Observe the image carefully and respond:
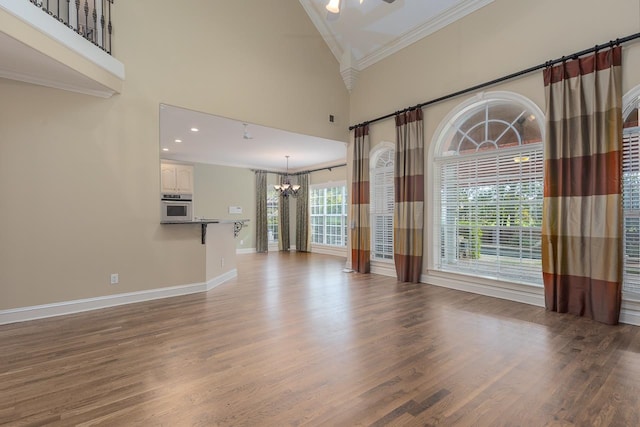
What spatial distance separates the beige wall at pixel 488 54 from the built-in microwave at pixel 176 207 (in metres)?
4.29

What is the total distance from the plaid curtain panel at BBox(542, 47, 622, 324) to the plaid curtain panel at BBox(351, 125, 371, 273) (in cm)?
296

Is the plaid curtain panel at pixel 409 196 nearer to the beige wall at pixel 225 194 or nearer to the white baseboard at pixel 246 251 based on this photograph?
the beige wall at pixel 225 194

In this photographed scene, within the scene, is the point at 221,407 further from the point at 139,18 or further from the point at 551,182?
the point at 139,18

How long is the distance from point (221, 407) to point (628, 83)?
15.8 ft

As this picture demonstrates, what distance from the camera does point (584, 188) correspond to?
3.44m

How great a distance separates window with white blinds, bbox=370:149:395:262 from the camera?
5898 mm

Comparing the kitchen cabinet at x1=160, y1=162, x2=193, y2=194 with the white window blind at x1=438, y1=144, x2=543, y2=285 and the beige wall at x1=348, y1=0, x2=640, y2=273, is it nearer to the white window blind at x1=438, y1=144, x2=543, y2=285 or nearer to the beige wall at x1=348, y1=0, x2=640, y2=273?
the beige wall at x1=348, y1=0, x2=640, y2=273

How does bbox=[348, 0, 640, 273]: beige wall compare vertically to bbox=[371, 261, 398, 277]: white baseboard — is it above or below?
above

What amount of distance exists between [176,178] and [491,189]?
285 inches

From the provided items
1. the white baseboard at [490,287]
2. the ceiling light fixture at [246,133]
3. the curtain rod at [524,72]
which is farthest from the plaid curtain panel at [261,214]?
the white baseboard at [490,287]

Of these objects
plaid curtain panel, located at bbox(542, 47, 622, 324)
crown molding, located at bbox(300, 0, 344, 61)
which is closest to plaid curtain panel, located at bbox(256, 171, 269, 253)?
crown molding, located at bbox(300, 0, 344, 61)

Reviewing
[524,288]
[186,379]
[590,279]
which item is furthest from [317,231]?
[186,379]

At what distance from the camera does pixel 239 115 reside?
16.1 feet

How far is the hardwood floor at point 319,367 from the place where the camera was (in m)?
1.78
